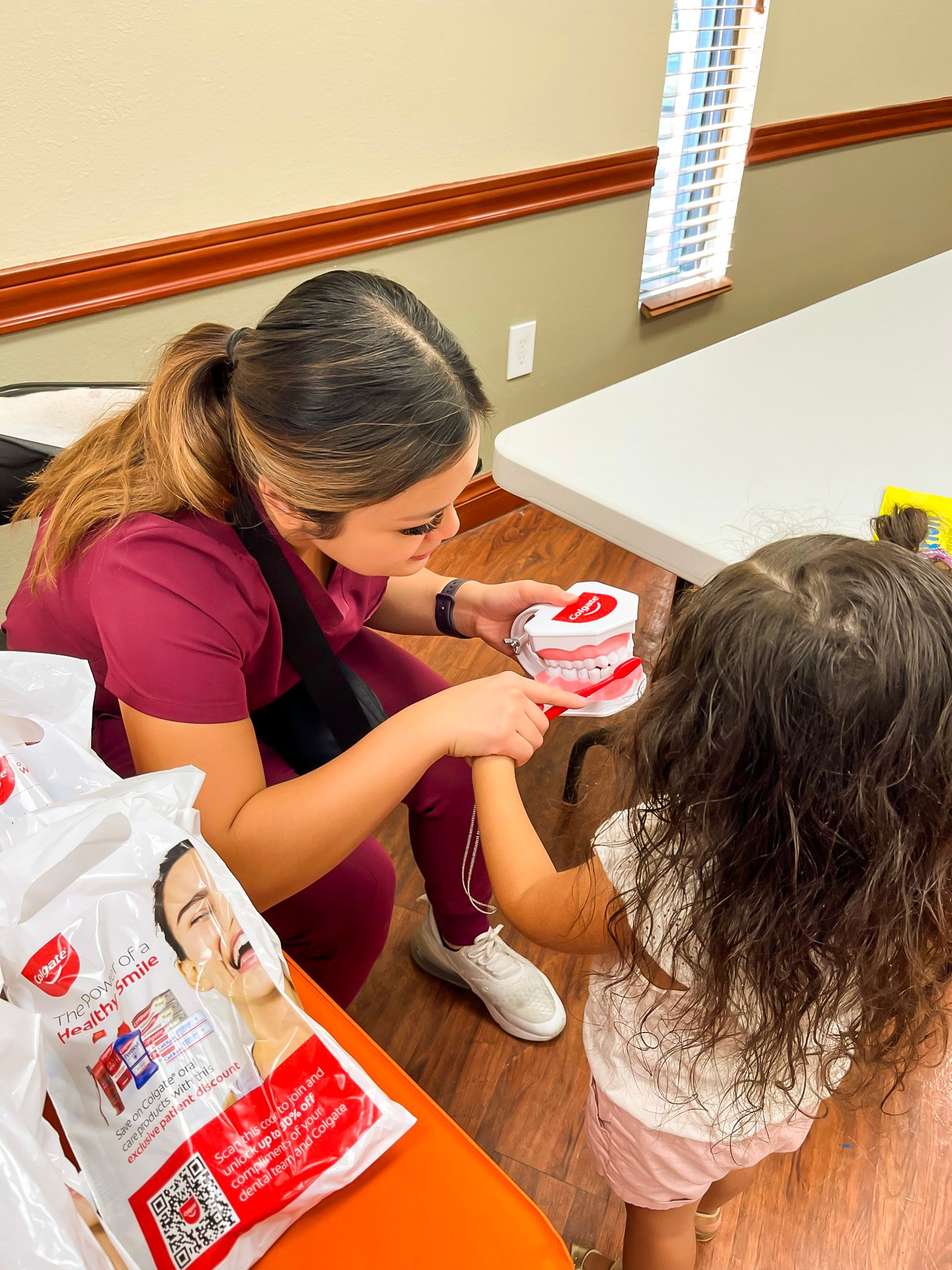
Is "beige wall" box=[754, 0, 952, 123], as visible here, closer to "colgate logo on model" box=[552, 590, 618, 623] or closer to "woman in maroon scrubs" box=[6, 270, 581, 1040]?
"colgate logo on model" box=[552, 590, 618, 623]

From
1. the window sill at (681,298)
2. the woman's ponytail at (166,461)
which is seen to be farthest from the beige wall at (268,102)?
the woman's ponytail at (166,461)

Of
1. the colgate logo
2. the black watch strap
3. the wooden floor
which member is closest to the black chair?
the wooden floor

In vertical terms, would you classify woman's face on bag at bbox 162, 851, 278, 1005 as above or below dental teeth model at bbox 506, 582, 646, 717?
above

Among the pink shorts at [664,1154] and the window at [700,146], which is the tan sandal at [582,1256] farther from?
the window at [700,146]

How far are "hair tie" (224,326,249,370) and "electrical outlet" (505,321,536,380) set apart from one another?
137 centimetres

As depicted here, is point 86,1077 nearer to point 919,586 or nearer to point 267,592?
point 267,592

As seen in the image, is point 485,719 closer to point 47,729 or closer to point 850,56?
point 47,729

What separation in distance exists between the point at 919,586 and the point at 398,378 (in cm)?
42

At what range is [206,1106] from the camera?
50 cm

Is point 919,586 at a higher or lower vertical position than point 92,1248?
higher

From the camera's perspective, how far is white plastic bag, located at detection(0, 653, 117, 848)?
2.00 feet

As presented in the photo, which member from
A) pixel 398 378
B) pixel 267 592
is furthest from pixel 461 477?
pixel 267 592

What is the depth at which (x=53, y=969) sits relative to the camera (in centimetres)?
52

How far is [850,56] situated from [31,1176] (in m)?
3.18
